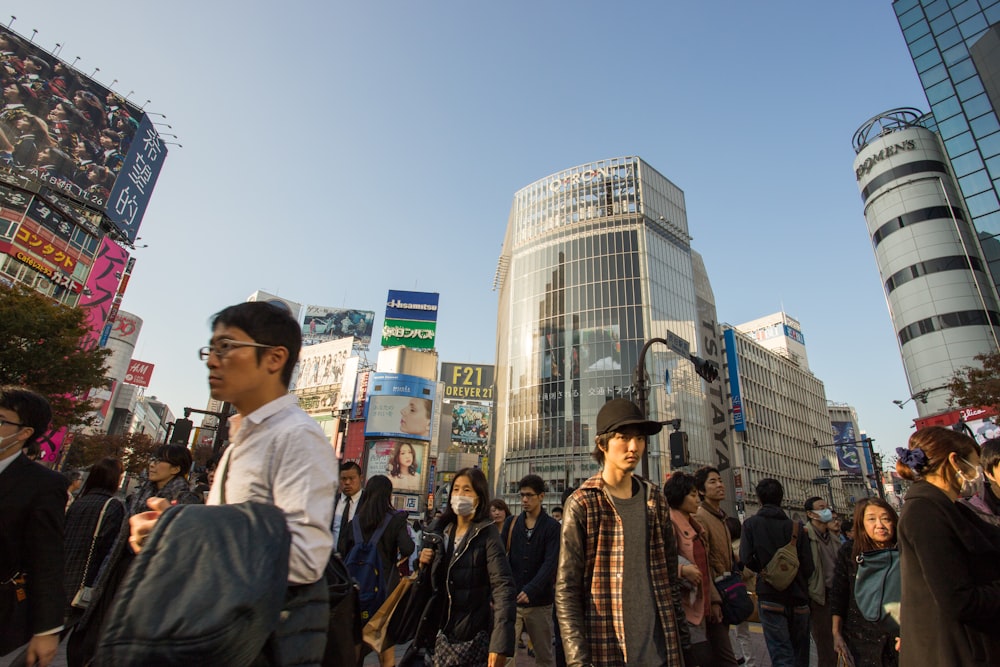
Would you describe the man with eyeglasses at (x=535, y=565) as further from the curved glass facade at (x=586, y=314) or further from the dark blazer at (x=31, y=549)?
the curved glass facade at (x=586, y=314)

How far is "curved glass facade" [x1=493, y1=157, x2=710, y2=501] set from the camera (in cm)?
4772

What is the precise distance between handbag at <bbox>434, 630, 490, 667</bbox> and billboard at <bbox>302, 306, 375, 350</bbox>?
97840mm

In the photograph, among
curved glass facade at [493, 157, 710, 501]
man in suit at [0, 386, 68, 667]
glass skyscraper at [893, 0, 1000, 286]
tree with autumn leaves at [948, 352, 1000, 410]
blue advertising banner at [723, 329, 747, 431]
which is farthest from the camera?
blue advertising banner at [723, 329, 747, 431]

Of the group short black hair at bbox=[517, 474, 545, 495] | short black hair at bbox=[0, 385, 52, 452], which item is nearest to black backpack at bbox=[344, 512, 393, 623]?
short black hair at bbox=[517, 474, 545, 495]

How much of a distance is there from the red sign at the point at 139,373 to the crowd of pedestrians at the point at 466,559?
107300 millimetres

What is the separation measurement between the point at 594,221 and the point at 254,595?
54.8 m

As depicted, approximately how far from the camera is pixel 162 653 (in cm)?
105

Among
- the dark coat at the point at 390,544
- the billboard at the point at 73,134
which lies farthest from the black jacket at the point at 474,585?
the billboard at the point at 73,134

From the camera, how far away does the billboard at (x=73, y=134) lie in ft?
128

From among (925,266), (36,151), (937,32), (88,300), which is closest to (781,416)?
(925,266)

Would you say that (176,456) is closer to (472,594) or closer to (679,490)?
(472,594)

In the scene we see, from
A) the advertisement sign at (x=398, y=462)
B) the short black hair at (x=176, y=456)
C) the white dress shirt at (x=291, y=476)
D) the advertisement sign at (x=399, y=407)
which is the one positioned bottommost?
the white dress shirt at (x=291, y=476)

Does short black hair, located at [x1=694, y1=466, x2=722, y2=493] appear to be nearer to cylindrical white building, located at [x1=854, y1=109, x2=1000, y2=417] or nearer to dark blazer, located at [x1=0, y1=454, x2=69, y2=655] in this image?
dark blazer, located at [x1=0, y1=454, x2=69, y2=655]

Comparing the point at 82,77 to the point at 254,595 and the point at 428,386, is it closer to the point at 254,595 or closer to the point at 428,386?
the point at 428,386
